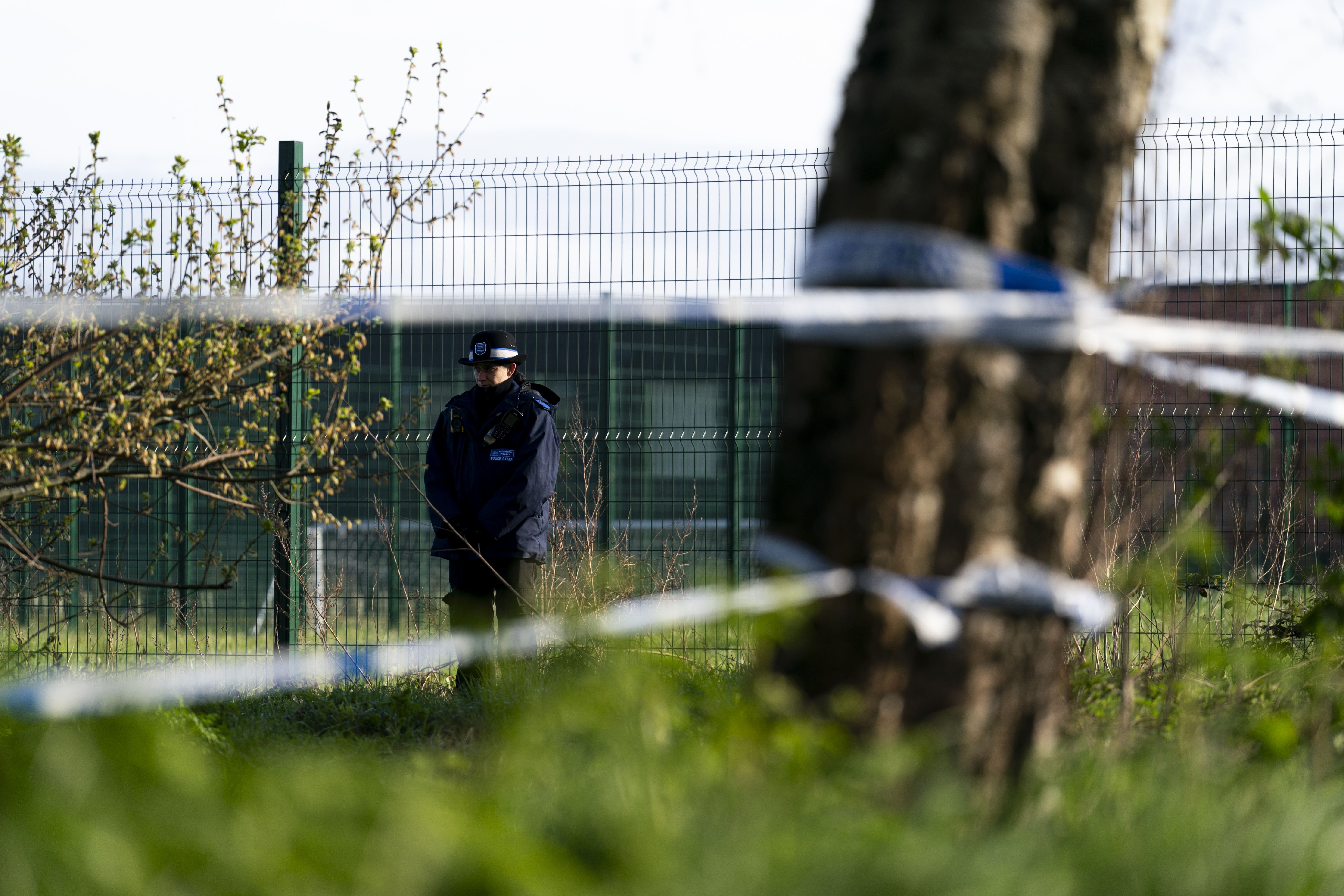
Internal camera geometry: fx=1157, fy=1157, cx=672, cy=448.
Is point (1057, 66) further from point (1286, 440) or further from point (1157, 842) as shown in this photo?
point (1286, 440)

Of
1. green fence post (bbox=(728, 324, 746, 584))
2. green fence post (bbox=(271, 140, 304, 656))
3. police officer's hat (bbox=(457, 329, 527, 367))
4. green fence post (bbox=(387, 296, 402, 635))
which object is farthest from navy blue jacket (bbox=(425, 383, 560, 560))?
green fence post (bbox=(728, 324, 746, 584))

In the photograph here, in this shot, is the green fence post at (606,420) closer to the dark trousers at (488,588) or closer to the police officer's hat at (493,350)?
the dark trousers at (488,588)

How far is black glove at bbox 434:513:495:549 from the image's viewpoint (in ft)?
18.5

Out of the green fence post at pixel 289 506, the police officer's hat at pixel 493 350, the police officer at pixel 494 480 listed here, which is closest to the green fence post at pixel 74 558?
the green fence post at pixel 289 506

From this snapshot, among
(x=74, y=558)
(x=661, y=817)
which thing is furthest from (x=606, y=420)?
(x=661, y=817)

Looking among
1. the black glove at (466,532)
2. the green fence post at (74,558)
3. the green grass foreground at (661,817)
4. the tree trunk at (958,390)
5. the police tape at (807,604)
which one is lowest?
the green fence post at (74,558)

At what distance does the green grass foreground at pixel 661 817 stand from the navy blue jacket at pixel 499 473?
11.2 ft

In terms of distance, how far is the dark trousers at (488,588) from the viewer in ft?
18.2

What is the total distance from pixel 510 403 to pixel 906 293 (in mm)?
4136

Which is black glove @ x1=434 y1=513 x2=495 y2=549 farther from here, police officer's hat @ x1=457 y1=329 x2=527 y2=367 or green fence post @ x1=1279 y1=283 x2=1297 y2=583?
green fence post @ x1=1279 y1=283 x2=1297 y2=583

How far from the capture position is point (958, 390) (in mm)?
1731

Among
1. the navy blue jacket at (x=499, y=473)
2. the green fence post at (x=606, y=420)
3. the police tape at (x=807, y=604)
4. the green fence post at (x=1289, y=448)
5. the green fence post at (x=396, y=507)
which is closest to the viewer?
the police tape at (x=807, y=604)

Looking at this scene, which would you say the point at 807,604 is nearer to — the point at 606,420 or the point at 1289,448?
the point at 606,420

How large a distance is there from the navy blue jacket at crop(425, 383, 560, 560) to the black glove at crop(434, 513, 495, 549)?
2cm
